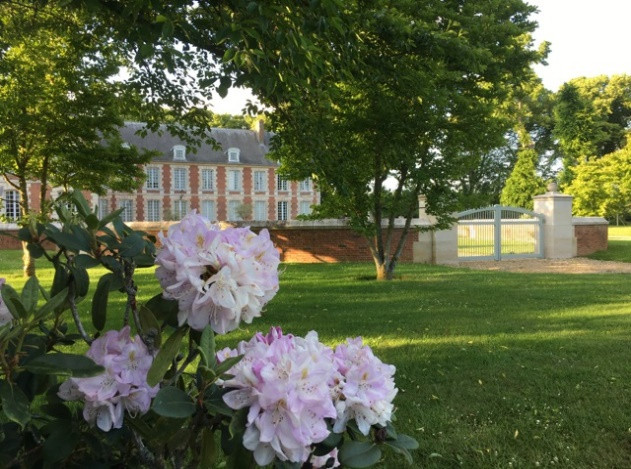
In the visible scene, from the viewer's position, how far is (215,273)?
3.69 feet

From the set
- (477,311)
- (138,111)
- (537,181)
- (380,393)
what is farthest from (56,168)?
(537,181)

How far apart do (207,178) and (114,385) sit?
49.7m

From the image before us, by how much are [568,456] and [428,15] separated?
843 cm

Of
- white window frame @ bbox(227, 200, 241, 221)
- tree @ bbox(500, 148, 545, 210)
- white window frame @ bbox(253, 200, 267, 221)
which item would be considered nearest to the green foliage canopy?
tree @ bbox(500, 148, 545, 210)

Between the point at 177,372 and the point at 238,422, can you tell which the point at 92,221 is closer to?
the point at 177,372

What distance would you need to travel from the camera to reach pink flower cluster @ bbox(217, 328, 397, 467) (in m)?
1.00

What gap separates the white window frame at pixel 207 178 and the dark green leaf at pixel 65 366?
49.4 metres

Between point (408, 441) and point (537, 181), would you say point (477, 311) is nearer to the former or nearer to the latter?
point (408, 441)

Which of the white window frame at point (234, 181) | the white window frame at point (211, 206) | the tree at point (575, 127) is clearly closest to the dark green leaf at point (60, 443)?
the tree at point (575, 127)

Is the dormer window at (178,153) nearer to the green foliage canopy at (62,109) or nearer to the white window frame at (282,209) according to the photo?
the white window frame at (282,209)

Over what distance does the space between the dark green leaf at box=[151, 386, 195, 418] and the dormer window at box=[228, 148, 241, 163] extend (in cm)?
4930

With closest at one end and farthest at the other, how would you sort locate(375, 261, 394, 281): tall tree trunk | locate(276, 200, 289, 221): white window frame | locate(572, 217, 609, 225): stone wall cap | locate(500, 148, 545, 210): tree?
locate(375, 261, 394, 281): tall tree trunk → locate(572, 217, 609, 225): stone wall cap → locate(500, 148, 545, 210): tree → locate(276, 200, 289, 221): white window frame

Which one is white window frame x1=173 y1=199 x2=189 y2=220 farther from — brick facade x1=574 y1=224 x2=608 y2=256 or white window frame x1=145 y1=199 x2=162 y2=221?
brick facade x1=574 y1=224 x2=608 y2=256

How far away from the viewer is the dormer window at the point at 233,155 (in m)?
49.1
